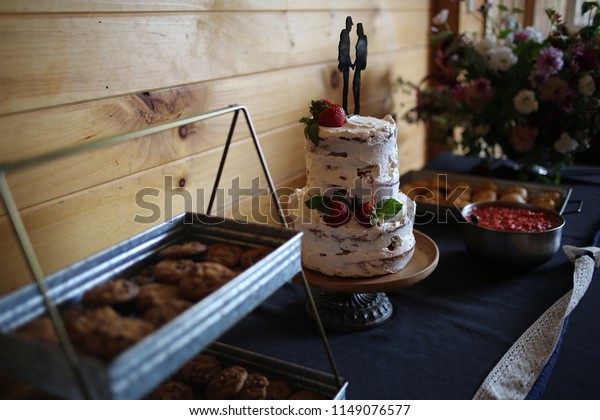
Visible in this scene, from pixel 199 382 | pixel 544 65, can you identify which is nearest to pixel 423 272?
pixel 199 382

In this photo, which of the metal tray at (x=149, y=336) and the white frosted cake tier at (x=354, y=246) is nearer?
the metal tray at (x=149, y=336)

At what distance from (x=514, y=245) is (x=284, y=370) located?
619mm

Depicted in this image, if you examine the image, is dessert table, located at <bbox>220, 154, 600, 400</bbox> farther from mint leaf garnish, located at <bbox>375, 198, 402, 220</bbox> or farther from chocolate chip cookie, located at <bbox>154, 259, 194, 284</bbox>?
chocolate chip cookie, located at <bbox>154, 259, 194, 284</bbox>

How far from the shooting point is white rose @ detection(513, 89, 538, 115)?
169 cm

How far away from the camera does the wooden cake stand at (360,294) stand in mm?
987

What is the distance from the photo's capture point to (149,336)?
53 centimetres

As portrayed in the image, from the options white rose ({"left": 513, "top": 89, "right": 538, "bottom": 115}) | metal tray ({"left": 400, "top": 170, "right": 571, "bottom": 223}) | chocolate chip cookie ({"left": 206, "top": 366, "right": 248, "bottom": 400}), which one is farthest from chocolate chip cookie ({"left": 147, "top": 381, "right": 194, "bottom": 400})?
white rose ({"left": 513, "top": 89, "right": 538, "bottom": 115})

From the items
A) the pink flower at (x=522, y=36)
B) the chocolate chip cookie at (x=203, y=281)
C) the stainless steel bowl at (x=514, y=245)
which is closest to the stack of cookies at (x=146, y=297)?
the chocolate chip cookie at (x=203, y=281)

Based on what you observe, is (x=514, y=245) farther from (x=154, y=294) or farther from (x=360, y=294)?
(x=154, y=294)

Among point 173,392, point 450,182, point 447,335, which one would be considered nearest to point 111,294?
point 173,392

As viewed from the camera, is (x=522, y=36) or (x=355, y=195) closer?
(x=355, y=195)

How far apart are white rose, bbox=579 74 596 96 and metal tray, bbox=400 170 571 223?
298 mm

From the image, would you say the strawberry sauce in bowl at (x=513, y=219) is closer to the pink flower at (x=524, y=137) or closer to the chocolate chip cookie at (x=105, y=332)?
the pink flower at (x=524, y=137)

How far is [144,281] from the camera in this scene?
0.70 metres
